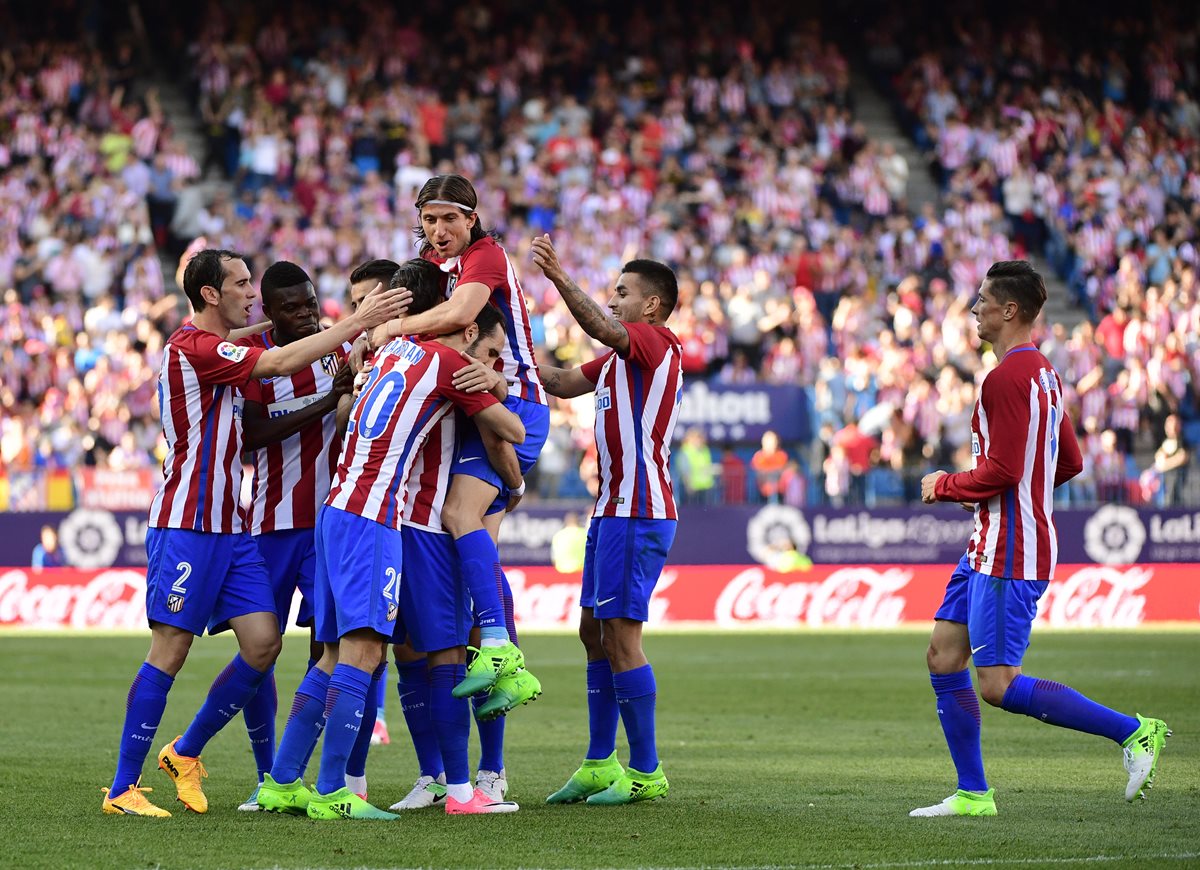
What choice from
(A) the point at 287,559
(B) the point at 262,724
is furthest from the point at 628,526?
(B) the point at 262,724

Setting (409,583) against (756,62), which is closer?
(409,583)

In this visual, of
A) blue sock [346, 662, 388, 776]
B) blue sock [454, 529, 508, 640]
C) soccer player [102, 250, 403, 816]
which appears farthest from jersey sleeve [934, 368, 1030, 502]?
blue sock [346, 662, 388, 776]

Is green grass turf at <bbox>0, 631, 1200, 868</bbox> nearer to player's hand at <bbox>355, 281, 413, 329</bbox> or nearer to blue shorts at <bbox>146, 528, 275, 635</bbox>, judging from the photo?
blue shorts at <bbox>146, 528, 275, 635</bbox>

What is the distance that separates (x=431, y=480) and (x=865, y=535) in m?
15.9

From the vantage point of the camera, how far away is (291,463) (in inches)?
336

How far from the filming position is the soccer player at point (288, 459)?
8445 millimetres

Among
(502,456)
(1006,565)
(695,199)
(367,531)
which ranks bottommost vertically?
(1006,565)

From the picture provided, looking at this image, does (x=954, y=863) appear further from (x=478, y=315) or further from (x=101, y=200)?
(x=101, y=200)

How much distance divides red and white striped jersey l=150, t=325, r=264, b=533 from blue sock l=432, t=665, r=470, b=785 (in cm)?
116

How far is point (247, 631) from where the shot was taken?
7.98m

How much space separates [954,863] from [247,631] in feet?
10.9

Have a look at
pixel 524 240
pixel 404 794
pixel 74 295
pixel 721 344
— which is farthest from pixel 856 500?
pixel 404 794

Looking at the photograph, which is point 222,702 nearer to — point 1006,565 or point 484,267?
point 484,267

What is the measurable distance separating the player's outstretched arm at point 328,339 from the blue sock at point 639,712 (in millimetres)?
2081
